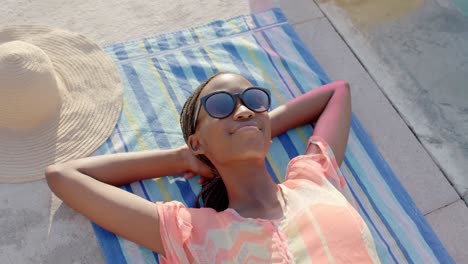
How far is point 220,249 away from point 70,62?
1.71 meters

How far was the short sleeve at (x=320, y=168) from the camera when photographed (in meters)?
3.34

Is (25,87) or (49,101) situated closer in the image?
(25,87)

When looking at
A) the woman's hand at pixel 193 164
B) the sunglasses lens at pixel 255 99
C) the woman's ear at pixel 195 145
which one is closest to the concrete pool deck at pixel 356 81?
the woman's hand at pixel 193 164

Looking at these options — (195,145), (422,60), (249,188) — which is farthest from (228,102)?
(422,60)

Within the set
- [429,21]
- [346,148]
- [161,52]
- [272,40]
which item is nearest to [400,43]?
[429,21]

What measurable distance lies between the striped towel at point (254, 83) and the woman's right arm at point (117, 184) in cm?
17

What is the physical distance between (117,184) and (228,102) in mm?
865

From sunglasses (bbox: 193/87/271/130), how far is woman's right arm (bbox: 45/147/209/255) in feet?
1.81

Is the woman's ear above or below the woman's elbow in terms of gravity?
above

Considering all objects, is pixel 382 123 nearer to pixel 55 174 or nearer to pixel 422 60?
pixel 422 60

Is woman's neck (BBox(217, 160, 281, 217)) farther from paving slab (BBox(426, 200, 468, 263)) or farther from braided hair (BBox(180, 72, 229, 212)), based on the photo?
paving slab (BBox(426, 200, 468, 263))

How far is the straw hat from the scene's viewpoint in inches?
141

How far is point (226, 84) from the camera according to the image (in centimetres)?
312

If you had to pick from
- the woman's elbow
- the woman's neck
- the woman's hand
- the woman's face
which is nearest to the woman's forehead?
the woman's face
